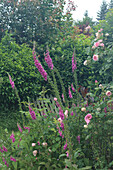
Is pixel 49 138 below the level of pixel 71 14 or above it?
below

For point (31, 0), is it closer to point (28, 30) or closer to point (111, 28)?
point (28, 30)

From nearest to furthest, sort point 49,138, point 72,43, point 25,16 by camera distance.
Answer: point 49,138
point 72,43
point 25,16

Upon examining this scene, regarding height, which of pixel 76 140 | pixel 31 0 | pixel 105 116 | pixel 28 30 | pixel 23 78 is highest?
pixel 31 0

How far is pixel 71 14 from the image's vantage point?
8266mm

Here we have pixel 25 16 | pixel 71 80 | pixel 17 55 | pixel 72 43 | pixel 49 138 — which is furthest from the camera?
pixel 25 16

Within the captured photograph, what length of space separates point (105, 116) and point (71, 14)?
6.76m

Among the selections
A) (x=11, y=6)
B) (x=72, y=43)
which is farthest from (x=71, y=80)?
(x=11, y=6)

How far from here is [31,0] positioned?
7.23 meters

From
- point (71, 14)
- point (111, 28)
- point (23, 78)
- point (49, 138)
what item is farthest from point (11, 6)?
point (49, 138)

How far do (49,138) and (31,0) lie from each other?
6.04m

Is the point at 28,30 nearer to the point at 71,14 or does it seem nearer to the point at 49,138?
the point at 71,14

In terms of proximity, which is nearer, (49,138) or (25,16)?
(49,138)

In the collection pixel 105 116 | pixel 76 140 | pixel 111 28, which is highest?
pixel 111 28

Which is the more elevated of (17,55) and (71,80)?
(17,55)
